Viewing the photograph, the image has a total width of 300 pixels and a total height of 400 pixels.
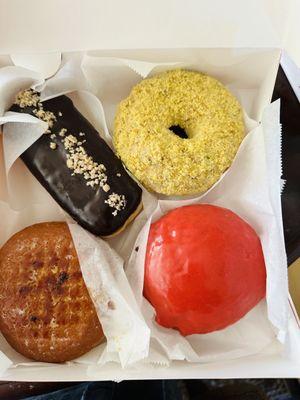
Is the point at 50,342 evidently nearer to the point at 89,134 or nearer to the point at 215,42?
the point at 89,134

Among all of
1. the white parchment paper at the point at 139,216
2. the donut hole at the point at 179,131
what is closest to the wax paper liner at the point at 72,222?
the white parchment paper at the point at 139,216

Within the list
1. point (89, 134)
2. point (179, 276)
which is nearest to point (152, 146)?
point (89, 134)

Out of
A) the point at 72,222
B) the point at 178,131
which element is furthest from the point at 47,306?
the point at 178,131

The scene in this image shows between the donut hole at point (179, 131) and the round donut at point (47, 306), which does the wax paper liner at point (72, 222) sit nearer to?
the round donut at point (47, 306)

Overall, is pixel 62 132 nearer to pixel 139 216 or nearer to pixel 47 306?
pixel 139 216

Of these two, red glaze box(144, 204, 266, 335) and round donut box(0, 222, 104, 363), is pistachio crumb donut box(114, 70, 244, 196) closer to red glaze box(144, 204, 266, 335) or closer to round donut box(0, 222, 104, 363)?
red glaze box(144, 204, 266, 335)

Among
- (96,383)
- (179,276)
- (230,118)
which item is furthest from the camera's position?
(96,383)
